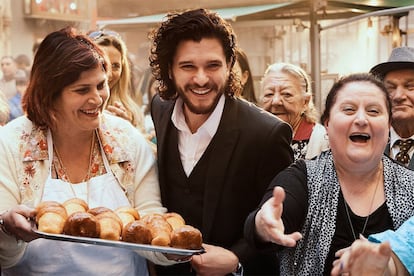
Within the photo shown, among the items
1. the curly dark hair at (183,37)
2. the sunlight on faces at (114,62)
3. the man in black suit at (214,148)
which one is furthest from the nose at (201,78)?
the sunlight on faces at (114,62)

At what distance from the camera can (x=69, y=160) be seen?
2.19m

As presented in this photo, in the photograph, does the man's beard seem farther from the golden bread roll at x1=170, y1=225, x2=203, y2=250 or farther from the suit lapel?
the golden bread roll at x1=170, y1=225, x2=203, y2=250

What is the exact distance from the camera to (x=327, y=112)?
2.04 meters

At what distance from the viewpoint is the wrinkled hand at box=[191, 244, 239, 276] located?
2086 millimetres

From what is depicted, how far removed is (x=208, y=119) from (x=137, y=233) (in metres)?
0.60

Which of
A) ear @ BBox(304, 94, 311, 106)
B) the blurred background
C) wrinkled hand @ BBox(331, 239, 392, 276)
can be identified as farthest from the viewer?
the blurred background

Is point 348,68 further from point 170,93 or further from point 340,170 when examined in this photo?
point 340,170

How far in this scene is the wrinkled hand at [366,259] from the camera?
1.53 meters

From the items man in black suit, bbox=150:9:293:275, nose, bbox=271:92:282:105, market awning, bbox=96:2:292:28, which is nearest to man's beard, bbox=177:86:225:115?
man in black suit, bbox=150:9:293:275

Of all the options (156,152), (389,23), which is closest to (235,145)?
(156,152)

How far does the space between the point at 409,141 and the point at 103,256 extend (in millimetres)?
1448

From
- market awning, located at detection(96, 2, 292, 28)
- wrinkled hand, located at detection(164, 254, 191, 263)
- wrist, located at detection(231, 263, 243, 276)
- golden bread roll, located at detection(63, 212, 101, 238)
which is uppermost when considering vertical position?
market awning, located at detection(96, 2, 292, 28)

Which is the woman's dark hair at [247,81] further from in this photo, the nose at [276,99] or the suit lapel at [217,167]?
the suit lapel at [217,167]

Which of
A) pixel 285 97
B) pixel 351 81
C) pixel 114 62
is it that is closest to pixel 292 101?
pixel 285 97
